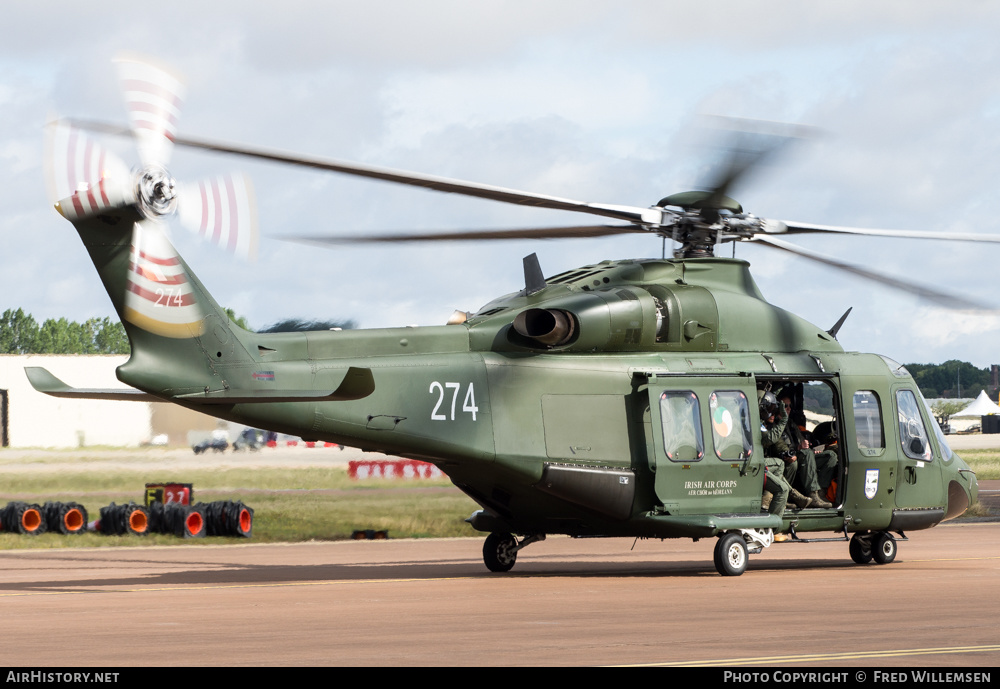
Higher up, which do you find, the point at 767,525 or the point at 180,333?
the point at 180,333

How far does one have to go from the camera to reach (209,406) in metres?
16.9

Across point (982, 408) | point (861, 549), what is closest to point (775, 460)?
point (861, 549)

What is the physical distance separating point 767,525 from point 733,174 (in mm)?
5327

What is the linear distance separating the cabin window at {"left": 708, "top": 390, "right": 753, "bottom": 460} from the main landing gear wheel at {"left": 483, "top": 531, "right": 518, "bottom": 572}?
3636 millimetres

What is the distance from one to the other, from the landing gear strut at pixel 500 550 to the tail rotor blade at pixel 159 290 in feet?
21.6

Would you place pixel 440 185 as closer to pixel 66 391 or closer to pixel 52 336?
pixel 66 391

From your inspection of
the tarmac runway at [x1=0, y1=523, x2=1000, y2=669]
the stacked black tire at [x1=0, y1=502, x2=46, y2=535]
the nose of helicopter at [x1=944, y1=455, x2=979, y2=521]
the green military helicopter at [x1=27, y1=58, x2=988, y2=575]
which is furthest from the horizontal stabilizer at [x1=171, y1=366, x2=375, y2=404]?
the stacked black tire at [x1=0, y1=502, x2=46, y2=535]

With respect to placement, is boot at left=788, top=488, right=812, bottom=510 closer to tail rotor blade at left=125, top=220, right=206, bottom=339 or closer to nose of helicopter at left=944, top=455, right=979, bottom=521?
nose of helicopter at left=944, top=455, right=979, bottom=521

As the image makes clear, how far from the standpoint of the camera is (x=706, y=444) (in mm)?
20125

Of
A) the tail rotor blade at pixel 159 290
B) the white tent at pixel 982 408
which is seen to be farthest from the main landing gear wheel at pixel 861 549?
the white tent at pixel 982 408

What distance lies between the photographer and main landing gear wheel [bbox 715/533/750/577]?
19.6 m

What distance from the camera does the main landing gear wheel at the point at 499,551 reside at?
21.2m

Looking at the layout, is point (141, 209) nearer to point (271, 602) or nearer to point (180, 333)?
point (180, 333)

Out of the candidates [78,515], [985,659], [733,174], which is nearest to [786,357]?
[733,174]
